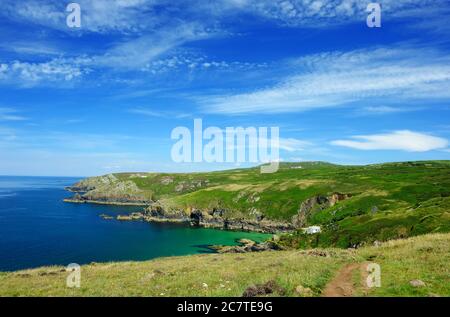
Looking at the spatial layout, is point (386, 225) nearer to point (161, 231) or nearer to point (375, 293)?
point (375, 293)

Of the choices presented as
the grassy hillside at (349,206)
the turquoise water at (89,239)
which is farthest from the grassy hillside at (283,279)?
the turquoise water at (89,239)

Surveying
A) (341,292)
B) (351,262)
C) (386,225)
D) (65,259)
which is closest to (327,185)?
(386,225)

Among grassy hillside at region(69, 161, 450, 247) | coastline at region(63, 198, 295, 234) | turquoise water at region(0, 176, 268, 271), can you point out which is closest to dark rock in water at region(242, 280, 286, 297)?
grassy hillside at region(69, 161, 450, 247)

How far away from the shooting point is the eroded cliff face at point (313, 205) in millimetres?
154750

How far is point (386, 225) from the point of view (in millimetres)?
83438

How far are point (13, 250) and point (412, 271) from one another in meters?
116

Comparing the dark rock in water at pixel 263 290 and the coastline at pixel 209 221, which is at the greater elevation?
the dark rock in water at pixel 263 290

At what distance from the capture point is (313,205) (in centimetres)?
15950

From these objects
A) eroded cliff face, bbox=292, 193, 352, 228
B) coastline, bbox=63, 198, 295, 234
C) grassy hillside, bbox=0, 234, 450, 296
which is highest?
grassy hillside, bbox=0, 234, 450, 296

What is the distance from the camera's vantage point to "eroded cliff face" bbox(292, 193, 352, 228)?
155m

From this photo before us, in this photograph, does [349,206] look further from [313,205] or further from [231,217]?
[231,217]

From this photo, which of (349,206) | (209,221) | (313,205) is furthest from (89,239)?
(349,206)

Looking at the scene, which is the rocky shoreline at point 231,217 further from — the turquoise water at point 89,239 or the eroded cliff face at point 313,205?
the turquoise water at point 89,239

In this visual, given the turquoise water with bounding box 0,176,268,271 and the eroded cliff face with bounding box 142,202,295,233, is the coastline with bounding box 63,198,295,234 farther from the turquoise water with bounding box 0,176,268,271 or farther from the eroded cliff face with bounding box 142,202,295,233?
the turquoise water with bounding box 0,176,268,271
